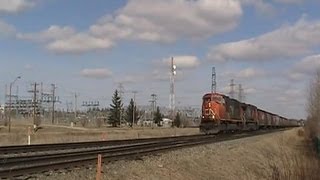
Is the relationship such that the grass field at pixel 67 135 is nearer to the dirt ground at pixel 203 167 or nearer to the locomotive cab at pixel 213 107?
the locomotive cab at pixel 213 107

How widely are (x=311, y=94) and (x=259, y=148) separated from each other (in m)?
42.0

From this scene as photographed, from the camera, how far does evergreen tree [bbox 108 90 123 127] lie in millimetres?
120213

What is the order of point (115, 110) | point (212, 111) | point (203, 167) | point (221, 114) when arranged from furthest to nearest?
point (115, 110), point (221, 114), point (212, 111), point (203, 167)

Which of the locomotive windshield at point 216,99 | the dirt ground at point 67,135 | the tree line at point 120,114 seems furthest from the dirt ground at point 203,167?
the tree line at point 120,114

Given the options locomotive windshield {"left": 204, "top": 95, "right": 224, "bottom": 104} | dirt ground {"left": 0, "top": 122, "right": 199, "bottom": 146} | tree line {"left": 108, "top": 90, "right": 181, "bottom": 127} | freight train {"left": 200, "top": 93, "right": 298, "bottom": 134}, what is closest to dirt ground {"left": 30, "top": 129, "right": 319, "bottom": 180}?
dirt ground {"left": 0, "top": 122, "right": 199, "bottom": 146}

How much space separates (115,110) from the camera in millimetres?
121688

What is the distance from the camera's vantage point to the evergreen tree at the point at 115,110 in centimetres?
12021

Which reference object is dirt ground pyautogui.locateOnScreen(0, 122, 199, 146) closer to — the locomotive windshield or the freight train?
the freight train

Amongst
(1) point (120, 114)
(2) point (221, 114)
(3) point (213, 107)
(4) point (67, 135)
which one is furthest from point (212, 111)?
(1) point (120, 114)

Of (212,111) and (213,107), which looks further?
(213,107)

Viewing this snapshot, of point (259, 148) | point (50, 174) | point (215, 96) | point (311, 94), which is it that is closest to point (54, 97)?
point (311, 94)

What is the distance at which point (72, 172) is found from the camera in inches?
670

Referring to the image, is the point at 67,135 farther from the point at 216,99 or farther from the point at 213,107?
the point at 216,99

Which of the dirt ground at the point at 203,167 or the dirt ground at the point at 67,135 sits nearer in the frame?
the dirt ground at the point at 203,167
